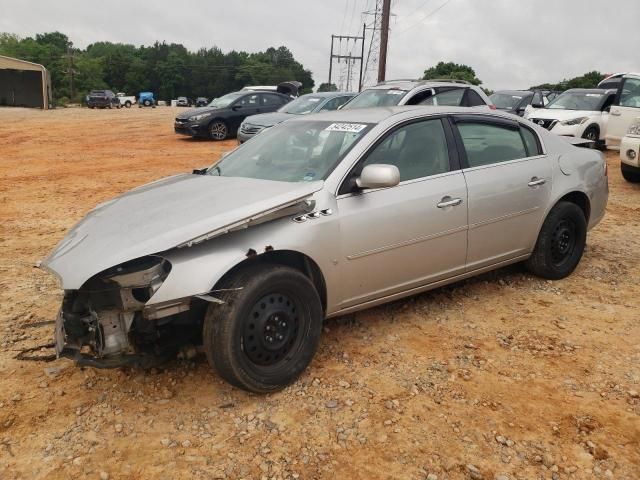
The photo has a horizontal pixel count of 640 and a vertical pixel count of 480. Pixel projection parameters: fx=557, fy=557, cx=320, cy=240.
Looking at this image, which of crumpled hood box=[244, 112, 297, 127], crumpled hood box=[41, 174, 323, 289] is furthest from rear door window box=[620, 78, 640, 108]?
crumpled hood box=[41, 174, 323, 289]

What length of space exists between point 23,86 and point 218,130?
122ft

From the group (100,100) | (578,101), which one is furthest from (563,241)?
(100,100)

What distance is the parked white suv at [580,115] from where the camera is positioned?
41.3 ft

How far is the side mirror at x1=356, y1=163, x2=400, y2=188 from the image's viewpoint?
328 cm

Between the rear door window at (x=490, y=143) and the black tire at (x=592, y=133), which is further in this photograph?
the black tire at (x=592, y=133)

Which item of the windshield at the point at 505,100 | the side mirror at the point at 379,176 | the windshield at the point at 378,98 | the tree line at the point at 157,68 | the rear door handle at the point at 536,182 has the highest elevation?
the tree line at the point at 157,68

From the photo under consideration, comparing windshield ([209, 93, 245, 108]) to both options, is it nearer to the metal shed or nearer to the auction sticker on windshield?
the auction sticker on windshield

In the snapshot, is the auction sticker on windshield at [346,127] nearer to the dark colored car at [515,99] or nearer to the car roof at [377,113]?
the car roof at [377,113]

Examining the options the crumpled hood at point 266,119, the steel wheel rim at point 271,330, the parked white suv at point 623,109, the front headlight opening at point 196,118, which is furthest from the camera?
the front headlight opening at point 196,118

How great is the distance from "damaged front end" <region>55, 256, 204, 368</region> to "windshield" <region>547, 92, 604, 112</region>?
12.9 metres

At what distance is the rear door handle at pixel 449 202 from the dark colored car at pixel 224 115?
13566 mm

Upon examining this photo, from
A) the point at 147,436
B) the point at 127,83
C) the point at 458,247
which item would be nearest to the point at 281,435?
the point at 147,436

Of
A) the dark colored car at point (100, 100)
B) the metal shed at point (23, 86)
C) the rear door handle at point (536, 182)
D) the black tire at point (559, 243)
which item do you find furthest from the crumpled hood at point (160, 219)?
the dark colored car at point (100, 100)

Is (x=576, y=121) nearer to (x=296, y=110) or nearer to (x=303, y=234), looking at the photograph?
(x=296, y=110)
